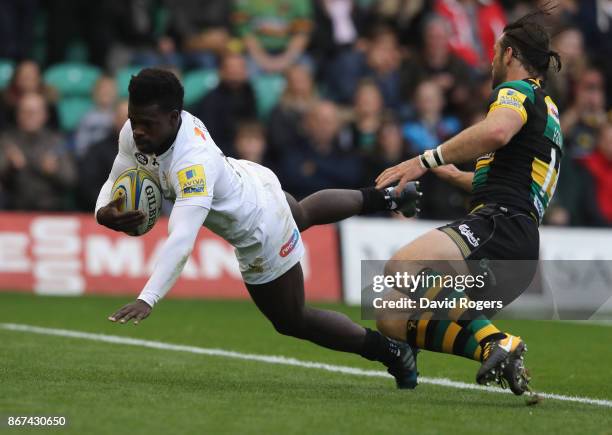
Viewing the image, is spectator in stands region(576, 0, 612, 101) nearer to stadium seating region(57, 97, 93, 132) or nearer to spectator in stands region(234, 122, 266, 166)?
spectator in stands region(234, 122, 266, 166)

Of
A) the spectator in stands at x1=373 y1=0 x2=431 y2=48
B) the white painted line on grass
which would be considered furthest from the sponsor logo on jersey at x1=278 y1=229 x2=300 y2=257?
the spectator in stands at x1=373 y1=0 x2=431 y2=48

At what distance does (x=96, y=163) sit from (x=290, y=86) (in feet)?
9.35

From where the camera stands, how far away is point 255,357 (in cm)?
961

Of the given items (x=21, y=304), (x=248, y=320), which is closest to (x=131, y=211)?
(x=248, y=320)

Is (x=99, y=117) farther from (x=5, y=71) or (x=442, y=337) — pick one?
(x=442, y=337)

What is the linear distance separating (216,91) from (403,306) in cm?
943

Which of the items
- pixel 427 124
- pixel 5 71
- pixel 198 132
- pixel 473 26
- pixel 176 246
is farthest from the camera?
pixel 473 26

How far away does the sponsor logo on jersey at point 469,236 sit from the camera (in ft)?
23.5

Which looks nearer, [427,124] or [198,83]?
[427,124]

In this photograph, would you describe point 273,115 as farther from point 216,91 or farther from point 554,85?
point 554,85

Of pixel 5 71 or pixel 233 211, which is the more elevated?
pixel 5 71

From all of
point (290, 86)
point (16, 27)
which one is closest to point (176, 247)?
point (290, 86)

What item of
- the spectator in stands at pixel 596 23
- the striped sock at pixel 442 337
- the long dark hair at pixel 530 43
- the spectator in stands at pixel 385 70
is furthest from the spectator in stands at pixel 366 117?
the striped sock at pixel 442 337

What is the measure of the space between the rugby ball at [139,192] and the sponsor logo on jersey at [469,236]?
179 centimetres
